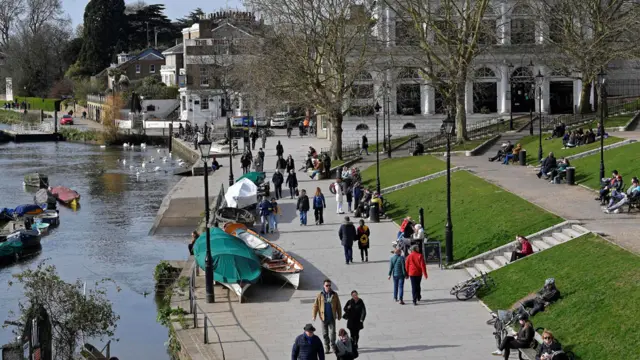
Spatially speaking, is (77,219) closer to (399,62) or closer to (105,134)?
(399,62)

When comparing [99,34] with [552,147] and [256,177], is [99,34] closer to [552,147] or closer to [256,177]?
[256,177]

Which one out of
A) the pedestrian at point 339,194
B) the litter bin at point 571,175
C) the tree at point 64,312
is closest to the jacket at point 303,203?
the pedestrian at point 339,194

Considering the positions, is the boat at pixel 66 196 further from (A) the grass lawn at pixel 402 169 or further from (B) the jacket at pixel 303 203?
(B) the jacket at pixel 303 203

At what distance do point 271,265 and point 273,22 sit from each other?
35.0m

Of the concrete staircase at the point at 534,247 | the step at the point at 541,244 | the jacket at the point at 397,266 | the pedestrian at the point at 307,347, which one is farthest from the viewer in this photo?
the step at the point at 541,244

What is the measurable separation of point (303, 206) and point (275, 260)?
9.28 m

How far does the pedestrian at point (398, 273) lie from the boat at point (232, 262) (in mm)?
3585

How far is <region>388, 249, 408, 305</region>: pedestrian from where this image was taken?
23984mm

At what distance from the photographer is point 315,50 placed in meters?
57.2

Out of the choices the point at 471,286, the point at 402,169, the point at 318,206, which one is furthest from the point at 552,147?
the point at 471,286

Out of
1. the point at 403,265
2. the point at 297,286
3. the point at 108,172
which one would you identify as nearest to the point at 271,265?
the point at 297,286

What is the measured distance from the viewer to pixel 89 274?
34.8 m

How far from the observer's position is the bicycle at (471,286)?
81.1ft

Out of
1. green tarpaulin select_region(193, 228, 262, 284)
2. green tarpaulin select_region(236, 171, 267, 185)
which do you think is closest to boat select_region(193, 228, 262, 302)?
green tarpaulin select_region(193, 228, 262, 284)
